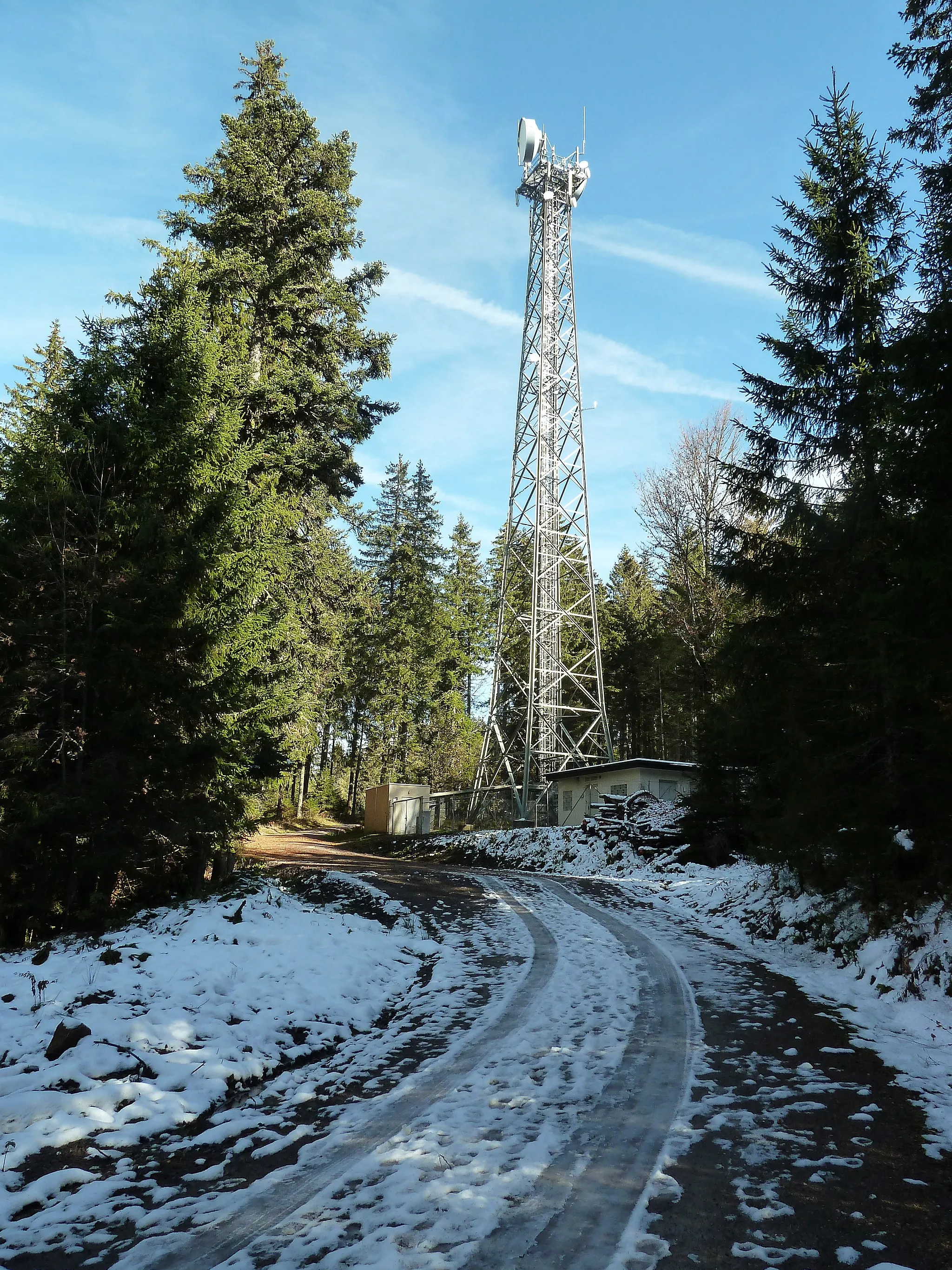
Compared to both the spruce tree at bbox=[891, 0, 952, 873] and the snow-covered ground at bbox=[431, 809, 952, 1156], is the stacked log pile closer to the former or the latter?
the snow-covered ground at bbox=[431, 809, 952, 1156]

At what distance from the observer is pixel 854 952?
7.67 metres

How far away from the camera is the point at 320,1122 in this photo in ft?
13.4

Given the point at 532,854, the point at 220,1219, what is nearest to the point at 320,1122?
the point at 220,1219

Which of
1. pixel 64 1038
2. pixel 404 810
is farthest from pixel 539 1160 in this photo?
pixel 404 810

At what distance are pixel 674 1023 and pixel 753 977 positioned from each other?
85.1 inches

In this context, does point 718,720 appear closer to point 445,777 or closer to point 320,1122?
point 320,1122

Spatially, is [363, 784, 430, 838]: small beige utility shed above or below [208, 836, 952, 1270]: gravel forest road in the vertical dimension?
below

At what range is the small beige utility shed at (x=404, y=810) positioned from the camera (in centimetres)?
3188

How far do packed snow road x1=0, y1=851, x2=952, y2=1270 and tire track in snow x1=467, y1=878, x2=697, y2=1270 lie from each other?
12 millimetres

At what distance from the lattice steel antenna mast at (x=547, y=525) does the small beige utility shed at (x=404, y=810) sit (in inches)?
139

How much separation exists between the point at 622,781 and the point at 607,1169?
70.1 feet

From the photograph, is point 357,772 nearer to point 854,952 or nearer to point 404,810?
point 404,810

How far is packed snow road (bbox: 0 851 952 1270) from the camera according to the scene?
2863 mm

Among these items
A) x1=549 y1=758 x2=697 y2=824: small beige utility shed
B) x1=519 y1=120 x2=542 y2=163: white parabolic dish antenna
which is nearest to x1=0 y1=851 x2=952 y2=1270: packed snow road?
x1=549 y1=758 x2=697 y2=824: small beige utility shed
